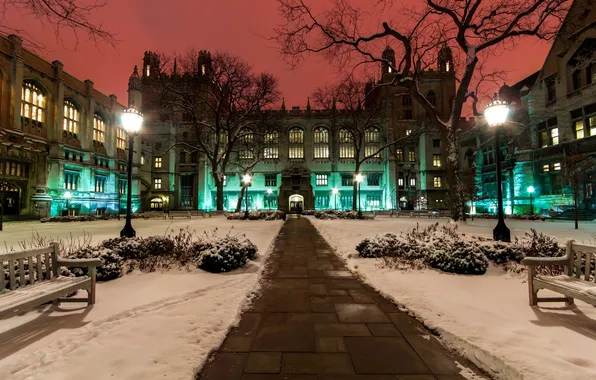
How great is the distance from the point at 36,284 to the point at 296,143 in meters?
50.6

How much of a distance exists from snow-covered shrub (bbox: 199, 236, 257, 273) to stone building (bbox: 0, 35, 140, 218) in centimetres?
2323

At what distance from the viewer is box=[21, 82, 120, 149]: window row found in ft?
89.1

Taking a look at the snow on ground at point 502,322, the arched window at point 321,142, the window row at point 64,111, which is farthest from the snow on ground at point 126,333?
the arched window at point 321,142

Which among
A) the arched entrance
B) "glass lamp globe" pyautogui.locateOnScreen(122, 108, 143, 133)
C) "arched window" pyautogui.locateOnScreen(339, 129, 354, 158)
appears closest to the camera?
"glass lamp globe" pyautogui.locateOnScreen(122, 108, 143, 133)

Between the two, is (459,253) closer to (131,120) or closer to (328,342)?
(328,342)

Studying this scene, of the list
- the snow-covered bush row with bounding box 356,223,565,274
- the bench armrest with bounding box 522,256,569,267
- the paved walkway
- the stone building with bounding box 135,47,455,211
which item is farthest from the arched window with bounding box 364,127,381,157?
the paved walkway

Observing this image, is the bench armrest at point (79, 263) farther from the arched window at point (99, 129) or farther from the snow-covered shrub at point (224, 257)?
the arched window at point (99, 129)

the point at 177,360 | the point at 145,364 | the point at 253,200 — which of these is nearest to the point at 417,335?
the point at 177,360

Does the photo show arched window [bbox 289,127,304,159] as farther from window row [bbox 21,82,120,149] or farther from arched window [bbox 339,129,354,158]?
window row [bbox 21,82,120,149]

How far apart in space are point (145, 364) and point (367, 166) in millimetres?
51908

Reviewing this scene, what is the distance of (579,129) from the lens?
26.3 metres

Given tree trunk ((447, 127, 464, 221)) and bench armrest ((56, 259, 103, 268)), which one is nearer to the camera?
bench armrest ((56, 259, 103, 268))

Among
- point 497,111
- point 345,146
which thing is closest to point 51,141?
point 497,111

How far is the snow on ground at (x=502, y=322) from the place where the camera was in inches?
106
